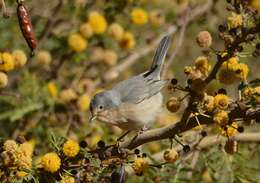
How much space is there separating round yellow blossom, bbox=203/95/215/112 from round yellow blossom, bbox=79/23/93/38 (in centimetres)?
284

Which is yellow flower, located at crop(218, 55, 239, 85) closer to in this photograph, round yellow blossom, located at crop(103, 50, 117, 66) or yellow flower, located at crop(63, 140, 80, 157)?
yellow flower, located at crop(63, 140, 80, 157)

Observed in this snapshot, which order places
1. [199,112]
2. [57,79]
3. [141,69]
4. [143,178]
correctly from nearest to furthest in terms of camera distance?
[199,112], [143,178], [57,79], [141,69]

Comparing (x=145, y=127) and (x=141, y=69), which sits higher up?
(x=141, y=69)

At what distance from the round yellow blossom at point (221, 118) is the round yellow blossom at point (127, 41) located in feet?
10.2

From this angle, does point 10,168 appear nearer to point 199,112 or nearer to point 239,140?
point 199,112

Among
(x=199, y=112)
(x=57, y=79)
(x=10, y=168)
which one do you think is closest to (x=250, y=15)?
(x=199, y=112)

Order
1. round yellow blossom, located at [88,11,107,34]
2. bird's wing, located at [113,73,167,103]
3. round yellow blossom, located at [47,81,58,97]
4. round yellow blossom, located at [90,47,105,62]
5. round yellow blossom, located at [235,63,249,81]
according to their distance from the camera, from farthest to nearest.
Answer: round yellow blossom, located at [90,47,105,62]
round yellow blossom, located at [88,11,107,34]
round yellow blossom, located at [47,81,58,97]
bird's wing, located at [113,73,167,103]
round yellow blossom, located at [235,63,249,81]

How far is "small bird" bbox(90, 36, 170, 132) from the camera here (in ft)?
14.7

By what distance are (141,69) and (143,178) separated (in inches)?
144

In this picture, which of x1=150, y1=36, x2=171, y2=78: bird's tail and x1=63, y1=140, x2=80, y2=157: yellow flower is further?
x1=150, y1=36, x2=171, y2=78: bird's tail

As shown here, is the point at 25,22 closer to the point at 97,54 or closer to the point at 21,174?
the point at 21,174

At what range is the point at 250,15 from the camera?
258 centimetres

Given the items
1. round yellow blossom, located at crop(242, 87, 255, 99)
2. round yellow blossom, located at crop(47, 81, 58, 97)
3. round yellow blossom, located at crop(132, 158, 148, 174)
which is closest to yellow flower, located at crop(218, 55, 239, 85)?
round yellow blossom, located at crop(242, 87, 255, 99)

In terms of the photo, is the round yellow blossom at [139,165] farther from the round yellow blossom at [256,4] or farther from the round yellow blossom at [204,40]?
the round yellow blossom at [256,4]
